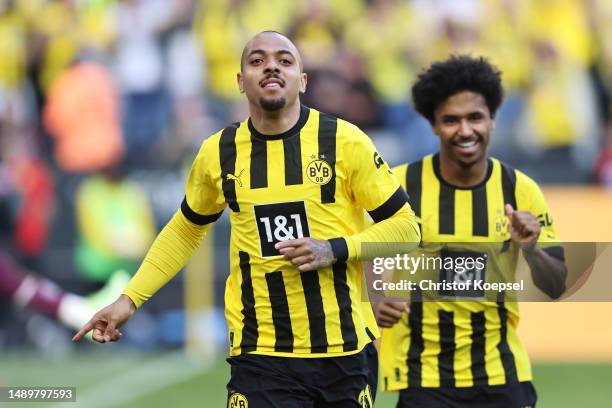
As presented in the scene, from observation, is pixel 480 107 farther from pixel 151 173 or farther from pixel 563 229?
pixel 151 173

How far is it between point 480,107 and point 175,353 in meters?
7.43

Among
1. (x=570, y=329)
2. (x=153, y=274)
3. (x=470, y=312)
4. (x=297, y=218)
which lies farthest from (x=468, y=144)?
(x=570, y=329)

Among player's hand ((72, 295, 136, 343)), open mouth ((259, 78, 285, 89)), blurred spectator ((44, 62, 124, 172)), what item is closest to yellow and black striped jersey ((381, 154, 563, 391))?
open mouth ((259, 78, 285, 89))

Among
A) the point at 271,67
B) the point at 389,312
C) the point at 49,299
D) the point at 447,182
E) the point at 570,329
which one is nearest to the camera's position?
the point at 271,67

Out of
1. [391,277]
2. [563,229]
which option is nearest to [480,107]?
[391,277]

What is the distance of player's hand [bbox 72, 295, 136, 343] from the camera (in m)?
5.29

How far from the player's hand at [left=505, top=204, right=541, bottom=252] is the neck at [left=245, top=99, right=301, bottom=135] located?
107cm

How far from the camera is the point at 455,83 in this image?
6.24 metres

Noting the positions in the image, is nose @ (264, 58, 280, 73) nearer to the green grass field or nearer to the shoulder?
the shoulder

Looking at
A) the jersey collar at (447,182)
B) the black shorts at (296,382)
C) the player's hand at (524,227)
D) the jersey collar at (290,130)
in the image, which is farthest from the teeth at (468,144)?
the black shorts at (296,382)

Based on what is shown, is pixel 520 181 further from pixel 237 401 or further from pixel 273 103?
pixel 237 401

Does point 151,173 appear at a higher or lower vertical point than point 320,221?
higher

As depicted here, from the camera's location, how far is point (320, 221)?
5.25m

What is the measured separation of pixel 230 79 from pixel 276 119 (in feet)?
28.1
